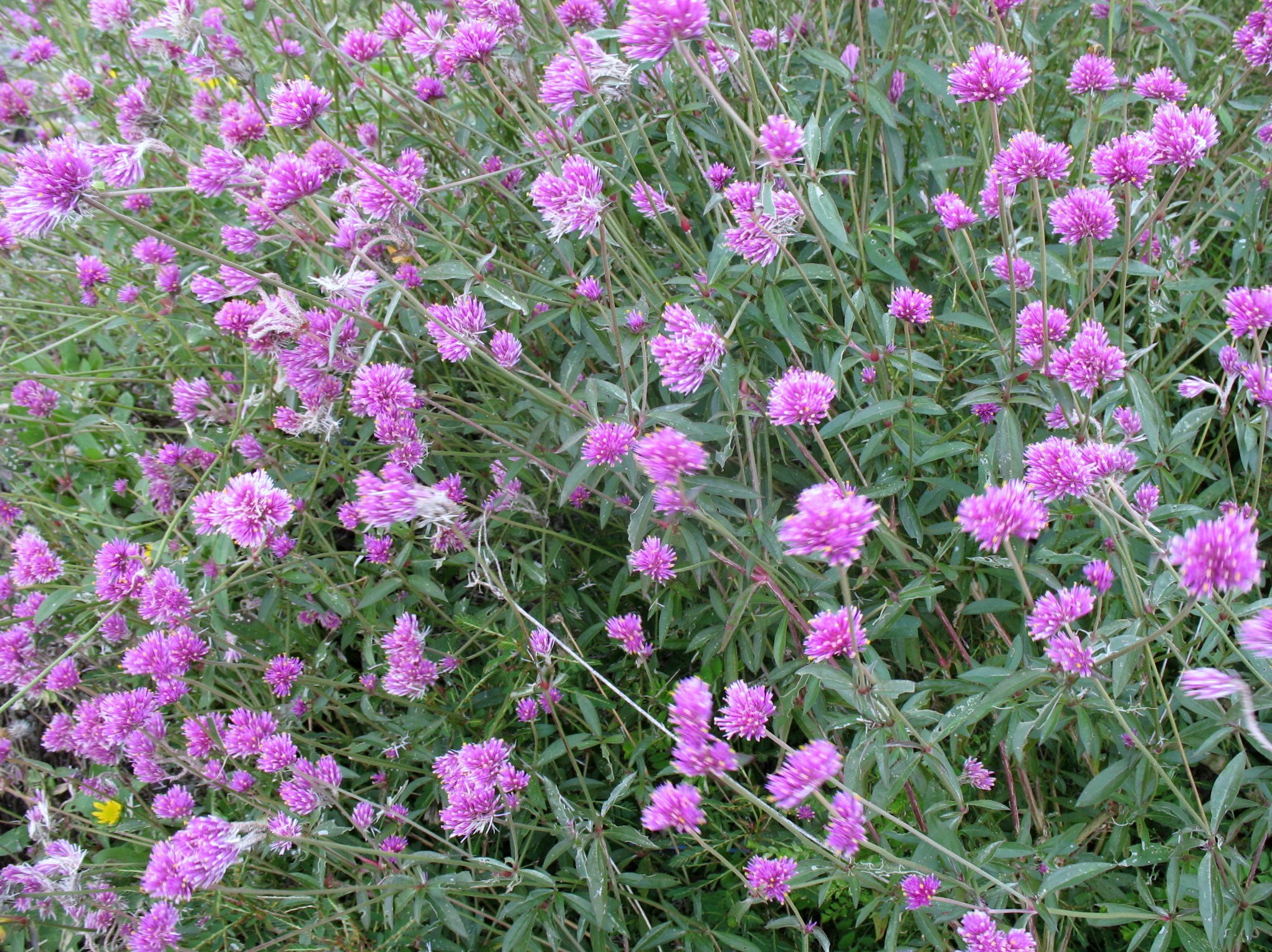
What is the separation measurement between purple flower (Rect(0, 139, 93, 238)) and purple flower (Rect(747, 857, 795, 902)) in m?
1.84

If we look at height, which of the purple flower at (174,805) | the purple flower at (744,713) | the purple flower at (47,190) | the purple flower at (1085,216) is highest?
the purple flower at (47,190)

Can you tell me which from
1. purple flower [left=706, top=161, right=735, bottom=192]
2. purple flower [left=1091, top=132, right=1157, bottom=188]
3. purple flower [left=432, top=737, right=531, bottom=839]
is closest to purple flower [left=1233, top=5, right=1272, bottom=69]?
purple flower [left=1091, top=132, right=1157, bottom=188]

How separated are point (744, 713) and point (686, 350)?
0.67 m

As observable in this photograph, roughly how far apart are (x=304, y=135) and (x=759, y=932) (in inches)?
101

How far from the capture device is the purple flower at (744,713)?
1.67 meters

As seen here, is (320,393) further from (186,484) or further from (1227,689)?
(1227,689)

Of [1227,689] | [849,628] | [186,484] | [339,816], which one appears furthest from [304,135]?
[1227,689]

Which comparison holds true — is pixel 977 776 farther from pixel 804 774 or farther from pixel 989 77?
pixel 989 77

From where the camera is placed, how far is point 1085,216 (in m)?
1.85

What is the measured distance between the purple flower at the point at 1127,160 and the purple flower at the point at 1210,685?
0.96 meters

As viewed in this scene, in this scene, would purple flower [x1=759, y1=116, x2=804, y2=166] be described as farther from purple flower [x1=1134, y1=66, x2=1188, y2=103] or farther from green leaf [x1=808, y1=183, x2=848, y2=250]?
purple flower [x1=1134, y1=66, x2=1188, y2=103]

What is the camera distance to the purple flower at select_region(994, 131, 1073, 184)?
1.72 metres

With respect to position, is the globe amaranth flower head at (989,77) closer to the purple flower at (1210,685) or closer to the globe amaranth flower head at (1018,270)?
the globe amaranth flower head at (1018,270)

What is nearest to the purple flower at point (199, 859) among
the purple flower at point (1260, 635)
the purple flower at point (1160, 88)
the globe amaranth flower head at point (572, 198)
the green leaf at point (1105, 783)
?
the globe amaranth flower head at point (572, 198)
